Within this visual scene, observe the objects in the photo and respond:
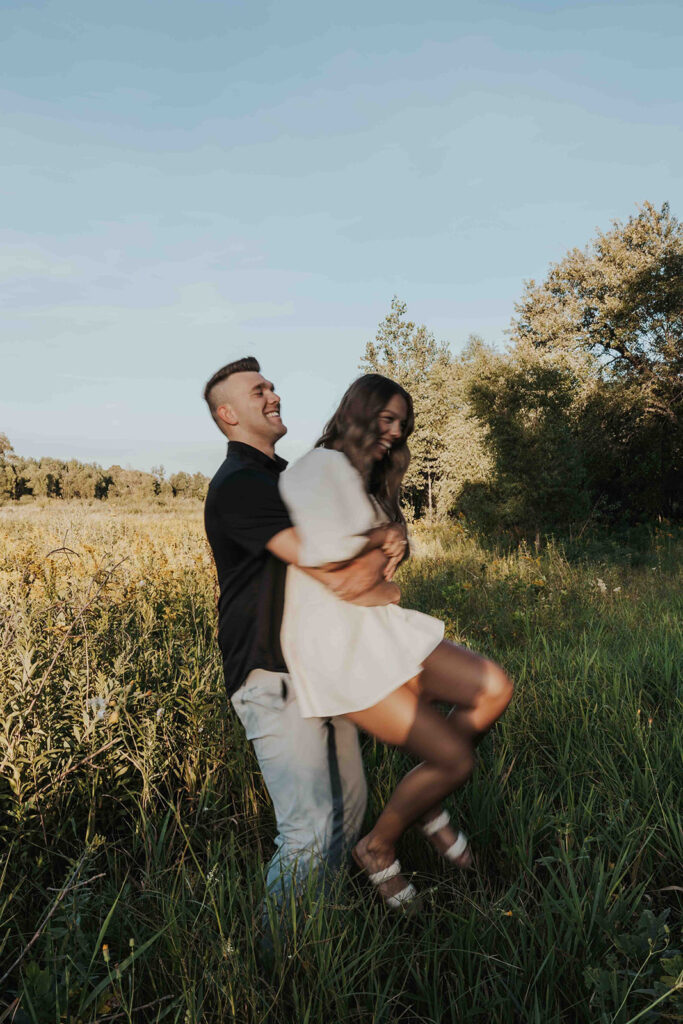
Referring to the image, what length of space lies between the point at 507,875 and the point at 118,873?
4.56ft

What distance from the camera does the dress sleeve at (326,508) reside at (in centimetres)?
190

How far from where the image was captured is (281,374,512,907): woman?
197 centimetres

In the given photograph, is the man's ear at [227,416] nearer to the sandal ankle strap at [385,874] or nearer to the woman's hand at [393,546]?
the woman's hand at [393,546]

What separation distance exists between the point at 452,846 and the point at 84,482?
200 ft

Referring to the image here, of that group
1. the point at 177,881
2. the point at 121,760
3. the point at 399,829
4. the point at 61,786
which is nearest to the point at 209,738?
the point at 121,760

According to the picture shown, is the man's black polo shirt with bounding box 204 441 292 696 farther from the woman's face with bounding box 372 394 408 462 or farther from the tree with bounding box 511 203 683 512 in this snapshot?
the tree with bounding box 511 203 683 512

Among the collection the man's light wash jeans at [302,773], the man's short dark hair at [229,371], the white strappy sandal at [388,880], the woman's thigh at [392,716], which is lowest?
the white strappy sandal at [388,880]

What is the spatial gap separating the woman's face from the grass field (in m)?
1.34

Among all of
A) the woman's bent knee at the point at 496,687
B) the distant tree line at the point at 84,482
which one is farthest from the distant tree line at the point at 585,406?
the distant tree line at the point at 84,482

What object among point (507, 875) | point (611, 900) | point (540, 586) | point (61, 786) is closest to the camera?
point (611, 900)

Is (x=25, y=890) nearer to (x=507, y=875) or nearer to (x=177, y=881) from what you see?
(x=177, y=881)

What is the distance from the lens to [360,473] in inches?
85.3

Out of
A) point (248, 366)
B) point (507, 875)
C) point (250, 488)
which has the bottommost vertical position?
point (507, 875)

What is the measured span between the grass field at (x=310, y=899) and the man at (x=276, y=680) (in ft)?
0.56
